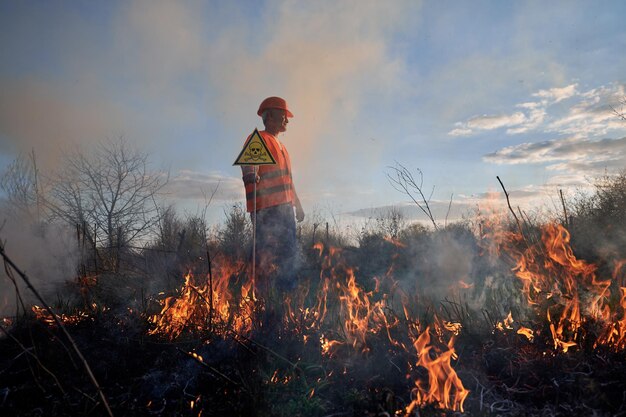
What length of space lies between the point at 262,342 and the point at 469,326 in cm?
198

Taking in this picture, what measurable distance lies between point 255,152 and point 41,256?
3.93 m

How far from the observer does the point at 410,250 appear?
9.45 m

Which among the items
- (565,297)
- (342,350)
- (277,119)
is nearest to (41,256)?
(277,119)

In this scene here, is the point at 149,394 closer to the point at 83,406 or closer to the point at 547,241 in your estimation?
the point at 83,406

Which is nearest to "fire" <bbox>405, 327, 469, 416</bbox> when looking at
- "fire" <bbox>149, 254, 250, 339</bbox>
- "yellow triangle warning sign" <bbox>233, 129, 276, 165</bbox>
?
"fire" <bbox>149, 254, 250, 339</bbox>

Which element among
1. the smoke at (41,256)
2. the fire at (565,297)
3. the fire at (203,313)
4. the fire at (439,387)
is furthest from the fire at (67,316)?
the fire at (565,297)

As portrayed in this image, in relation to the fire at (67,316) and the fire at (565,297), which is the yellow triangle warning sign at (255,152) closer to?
the fire at (67,316)

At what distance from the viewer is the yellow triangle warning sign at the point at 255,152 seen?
213 inches

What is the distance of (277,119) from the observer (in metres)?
6.27

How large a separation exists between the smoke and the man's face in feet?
12.2

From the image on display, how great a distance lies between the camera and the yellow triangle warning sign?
17.8 feet

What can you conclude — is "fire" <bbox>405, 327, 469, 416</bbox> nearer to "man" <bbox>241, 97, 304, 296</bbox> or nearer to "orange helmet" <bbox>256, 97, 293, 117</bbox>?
"man" <bbox>241, 97, 304, 296</bbox>

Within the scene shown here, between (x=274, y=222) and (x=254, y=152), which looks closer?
(x=254, y=152)

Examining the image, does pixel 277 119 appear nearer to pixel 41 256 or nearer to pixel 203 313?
pixel 203 313
